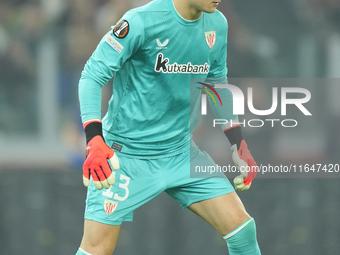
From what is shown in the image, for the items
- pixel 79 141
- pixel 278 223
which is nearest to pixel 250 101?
pixel 278 223

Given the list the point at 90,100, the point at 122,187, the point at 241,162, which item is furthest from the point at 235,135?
the point at 90,100

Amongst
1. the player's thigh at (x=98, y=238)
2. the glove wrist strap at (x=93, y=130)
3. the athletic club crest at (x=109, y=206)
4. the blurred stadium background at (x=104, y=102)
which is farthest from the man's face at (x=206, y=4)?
the blurred stadium background at (x=104, y=102)

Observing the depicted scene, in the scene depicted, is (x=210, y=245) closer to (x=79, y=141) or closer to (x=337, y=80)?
(x=79, y=141)

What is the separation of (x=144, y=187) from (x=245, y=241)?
0.55 meters

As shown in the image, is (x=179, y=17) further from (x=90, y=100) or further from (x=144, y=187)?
(x=144, y=187)

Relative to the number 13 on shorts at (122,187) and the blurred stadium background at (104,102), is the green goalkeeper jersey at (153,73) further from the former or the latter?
the blurred stadium background at (104,102)

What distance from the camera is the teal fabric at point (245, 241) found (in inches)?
87.5

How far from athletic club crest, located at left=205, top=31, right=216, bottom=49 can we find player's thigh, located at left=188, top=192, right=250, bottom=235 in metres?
0.73

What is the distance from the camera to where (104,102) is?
3424 millimetres

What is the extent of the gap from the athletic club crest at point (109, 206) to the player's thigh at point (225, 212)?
43cm

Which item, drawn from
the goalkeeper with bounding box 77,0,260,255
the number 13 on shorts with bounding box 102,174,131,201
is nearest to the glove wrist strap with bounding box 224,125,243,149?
the goalkeeper with bounding box 77,0,260,255

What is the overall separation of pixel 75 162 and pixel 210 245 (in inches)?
45.7

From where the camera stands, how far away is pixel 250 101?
3402mm

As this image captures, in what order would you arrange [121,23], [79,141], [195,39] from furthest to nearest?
[79,141], [195,39], [121,23]
